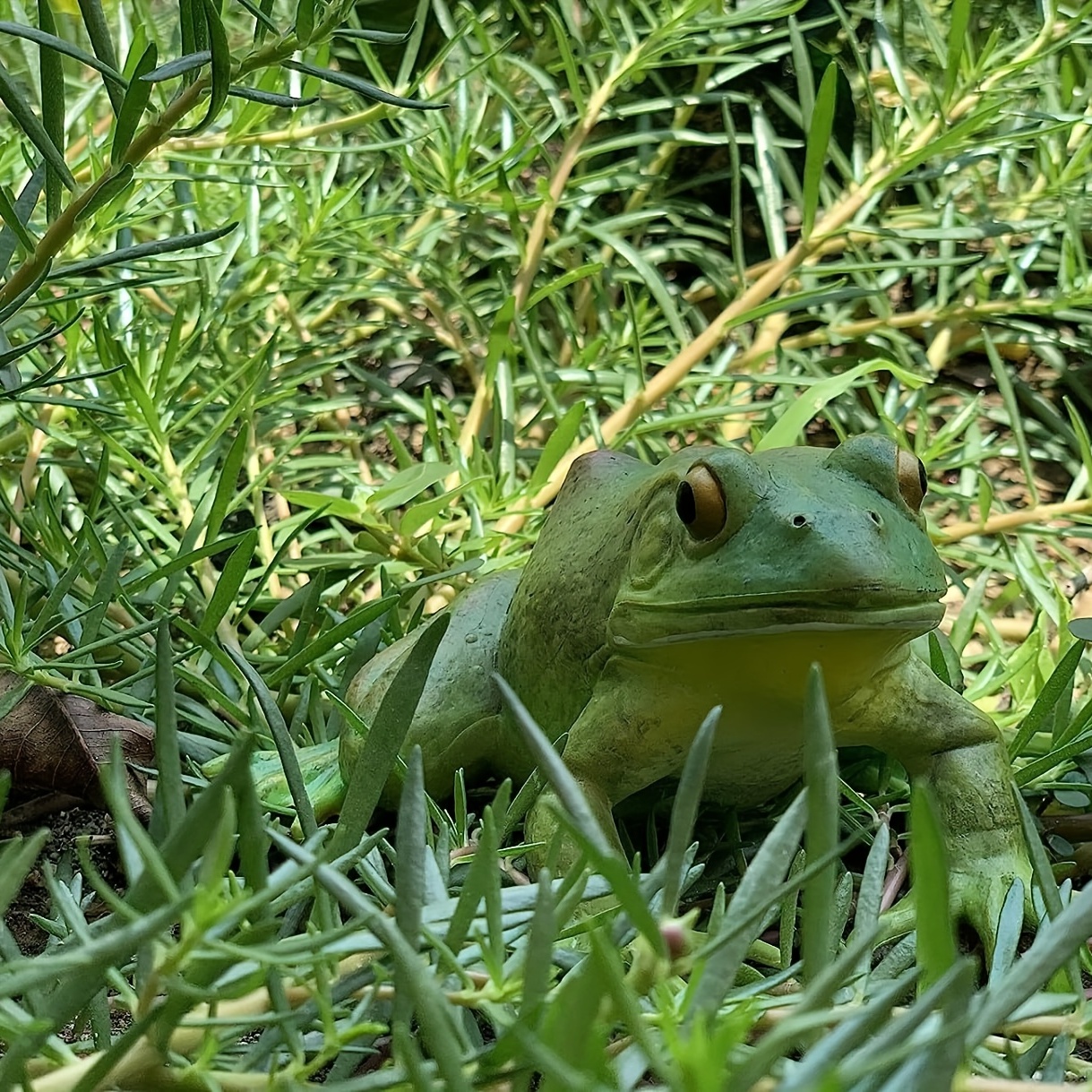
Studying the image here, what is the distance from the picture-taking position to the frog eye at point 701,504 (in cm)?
82

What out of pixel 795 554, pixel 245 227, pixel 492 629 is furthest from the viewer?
pixel 245 227

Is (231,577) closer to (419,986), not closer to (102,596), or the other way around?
(102,596)

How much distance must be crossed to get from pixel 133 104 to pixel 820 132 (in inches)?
32.0

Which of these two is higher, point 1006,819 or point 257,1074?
point 257,1074

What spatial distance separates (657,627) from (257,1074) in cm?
49

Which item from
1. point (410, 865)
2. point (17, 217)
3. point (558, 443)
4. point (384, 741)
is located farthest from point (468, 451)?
point (410, 865)

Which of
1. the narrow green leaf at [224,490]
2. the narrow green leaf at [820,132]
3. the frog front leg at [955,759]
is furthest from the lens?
the narrow green leaf at [820,132]

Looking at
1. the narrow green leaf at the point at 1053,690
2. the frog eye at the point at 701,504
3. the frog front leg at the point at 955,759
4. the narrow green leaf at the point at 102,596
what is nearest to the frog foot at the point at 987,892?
the frog front leg at the point at 955,759

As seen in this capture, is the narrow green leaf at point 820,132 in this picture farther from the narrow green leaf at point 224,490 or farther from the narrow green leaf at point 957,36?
the narrow green leaf at point 224,490

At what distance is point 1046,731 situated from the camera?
101 cm

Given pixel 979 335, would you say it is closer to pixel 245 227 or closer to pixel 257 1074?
pixel 245 227

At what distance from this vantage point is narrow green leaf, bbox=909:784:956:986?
362 millimetres

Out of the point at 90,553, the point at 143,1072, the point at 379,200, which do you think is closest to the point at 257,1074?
the point at 143,1072

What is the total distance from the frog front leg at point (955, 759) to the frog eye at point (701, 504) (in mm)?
177
